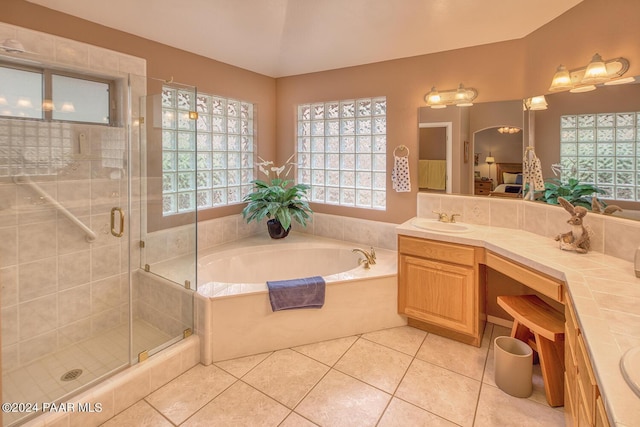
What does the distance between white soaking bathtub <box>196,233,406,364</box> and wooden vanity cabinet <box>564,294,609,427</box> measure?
1.37 meters

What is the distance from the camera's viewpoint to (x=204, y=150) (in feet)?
11.3

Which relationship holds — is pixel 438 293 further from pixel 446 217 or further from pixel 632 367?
pixel 632 367

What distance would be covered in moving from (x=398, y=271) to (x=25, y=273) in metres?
2.69

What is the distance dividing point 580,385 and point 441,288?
1316mm

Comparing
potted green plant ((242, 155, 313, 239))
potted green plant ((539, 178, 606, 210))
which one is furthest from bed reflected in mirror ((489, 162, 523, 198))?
potted green plant ((242, 155, 313, 239))

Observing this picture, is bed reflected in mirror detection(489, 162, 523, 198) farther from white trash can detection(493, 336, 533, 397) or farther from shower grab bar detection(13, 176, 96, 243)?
shower grab bar detection(13, 176, 96, 243)

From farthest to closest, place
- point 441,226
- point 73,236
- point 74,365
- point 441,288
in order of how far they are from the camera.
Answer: point 441,226 → point 441,288 → point 73,236 → point 74,365

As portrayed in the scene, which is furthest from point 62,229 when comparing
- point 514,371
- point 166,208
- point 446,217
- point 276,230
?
point 514,371

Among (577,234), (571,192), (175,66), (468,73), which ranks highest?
(175,66)

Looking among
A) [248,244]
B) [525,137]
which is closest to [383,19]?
[525,137]

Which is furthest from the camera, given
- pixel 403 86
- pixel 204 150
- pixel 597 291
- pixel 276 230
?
pixel 276 230

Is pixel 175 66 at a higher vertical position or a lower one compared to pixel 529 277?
higher

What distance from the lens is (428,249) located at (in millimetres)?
2615

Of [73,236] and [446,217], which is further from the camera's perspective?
[446,217]
